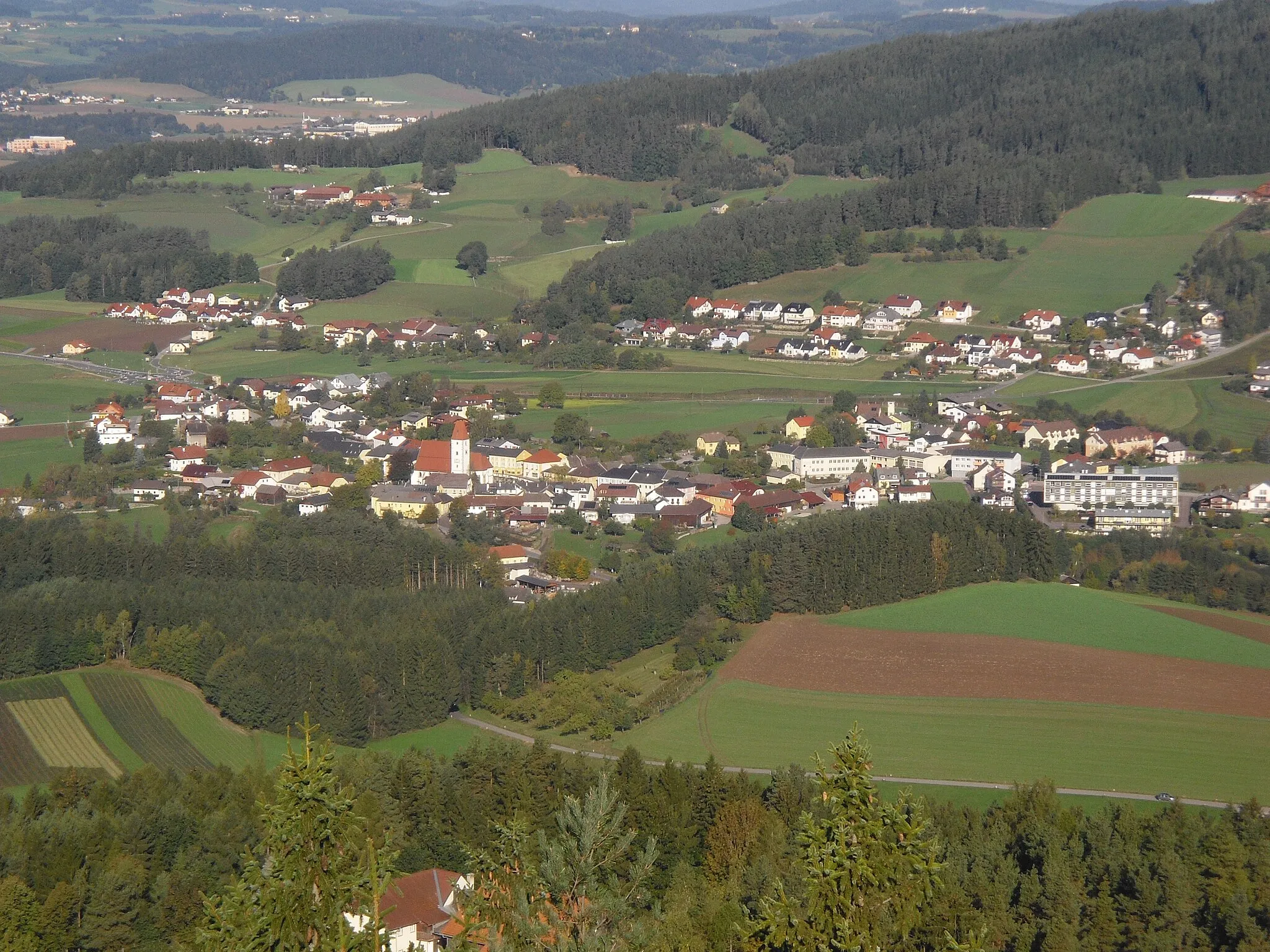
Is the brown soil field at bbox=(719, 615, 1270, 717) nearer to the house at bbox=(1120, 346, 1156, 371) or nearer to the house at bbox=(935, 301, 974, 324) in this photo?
the house at bbox=(1120, 346, 1156, 371)

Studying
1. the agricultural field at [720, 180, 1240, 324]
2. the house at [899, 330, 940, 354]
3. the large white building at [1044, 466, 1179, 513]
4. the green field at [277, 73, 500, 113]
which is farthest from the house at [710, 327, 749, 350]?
the green field at [277, 73, 500, 113]

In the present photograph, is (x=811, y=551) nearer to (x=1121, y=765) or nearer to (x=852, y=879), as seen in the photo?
(x=1121, y=765)

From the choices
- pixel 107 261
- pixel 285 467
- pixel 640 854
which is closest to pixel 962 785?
pixel 640 854

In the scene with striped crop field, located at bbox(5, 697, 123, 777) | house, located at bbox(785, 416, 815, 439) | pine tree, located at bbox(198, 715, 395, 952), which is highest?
pine tree, located at bbox(198, 715, 395, 952)

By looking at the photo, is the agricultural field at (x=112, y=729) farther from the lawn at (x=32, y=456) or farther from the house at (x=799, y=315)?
the house at (x=799, y=315)

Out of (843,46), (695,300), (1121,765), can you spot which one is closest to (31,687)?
(1121,765)

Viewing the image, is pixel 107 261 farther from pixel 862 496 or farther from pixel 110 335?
pixel 862 496
